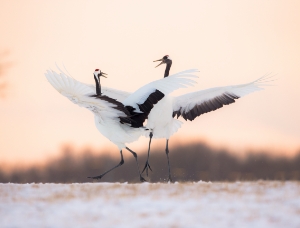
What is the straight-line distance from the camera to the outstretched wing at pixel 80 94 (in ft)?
37.4

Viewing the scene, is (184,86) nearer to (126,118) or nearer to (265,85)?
(126,118)

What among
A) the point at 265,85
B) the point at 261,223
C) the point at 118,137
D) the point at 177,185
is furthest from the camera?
the point at 265,85

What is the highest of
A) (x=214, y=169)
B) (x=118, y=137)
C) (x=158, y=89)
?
(x=158, y=89)

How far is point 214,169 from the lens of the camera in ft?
127

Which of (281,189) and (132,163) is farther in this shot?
(132,163)

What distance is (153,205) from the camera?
33.3 ft

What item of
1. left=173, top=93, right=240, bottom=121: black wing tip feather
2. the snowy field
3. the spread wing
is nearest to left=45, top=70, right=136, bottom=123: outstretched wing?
the snowy field

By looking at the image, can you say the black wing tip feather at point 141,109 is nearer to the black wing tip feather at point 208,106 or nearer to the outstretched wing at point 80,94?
the outstretched wing at point 80,94

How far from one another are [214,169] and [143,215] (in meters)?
29.5

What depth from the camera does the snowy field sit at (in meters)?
9.20

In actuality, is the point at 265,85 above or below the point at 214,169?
above

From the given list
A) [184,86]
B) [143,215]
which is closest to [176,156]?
[184,86]

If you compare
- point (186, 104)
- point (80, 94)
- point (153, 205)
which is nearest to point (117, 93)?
point (186, 104)

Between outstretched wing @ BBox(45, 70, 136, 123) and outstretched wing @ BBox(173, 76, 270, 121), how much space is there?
277 cm
